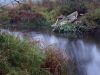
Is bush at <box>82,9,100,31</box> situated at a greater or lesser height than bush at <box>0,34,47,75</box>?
lesser

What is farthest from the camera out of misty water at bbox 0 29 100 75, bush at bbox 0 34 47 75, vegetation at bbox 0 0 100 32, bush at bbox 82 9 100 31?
vegetation at bbox 0 0 100 32

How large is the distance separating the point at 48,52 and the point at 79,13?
10499mm

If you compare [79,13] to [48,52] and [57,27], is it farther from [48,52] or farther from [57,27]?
[48,52]

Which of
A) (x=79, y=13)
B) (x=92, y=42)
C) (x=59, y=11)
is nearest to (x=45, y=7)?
(x=59, y=11)

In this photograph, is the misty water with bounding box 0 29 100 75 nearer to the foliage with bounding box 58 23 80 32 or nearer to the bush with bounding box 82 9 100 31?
the foliage with bounding box 58 23 80 32

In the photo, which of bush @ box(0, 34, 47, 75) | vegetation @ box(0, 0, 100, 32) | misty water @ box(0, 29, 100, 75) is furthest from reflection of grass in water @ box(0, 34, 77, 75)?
vegetation @ box(0, 0, 100, 32)

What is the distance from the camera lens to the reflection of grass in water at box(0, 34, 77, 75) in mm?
4969

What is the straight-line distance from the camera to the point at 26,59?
17.4 feet

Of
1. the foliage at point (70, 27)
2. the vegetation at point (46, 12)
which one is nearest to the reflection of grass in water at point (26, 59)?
the foliage at point (70, 27)

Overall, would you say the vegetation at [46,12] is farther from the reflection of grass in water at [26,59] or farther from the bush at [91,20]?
the reflection of grass in water at [26,59]

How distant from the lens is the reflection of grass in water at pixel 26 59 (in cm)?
497

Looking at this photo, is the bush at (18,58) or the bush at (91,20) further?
the bush at (91,20)

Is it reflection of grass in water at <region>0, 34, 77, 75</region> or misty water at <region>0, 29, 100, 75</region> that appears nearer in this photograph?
reflection of grass in water at <region>0, 34, 77, 75</region>

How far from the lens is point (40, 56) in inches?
221
